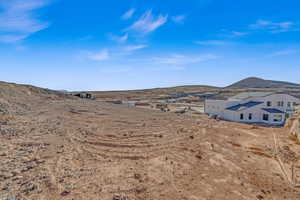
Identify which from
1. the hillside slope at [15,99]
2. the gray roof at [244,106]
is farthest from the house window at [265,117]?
the hillside slope at [15,99]

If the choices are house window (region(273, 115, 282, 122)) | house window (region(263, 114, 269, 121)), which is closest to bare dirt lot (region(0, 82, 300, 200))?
house window (region(263, 114, 269, 121))

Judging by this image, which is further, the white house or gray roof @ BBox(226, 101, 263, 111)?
gray roof @ BBox(226, 101, 263, 111)

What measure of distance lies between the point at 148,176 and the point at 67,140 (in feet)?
13.2

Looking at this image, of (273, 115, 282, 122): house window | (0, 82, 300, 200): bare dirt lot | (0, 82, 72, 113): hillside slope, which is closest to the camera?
(0, 82, 300, 200): bare dirt lot

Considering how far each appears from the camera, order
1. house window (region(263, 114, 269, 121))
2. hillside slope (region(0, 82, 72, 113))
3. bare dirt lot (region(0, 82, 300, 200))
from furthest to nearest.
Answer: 1. house window (region(263, 114, 269, 121))
2. hillside slope (region(0, 82, 72, 113))
3. bare dirt lot (region(0, 82, 300, 200))

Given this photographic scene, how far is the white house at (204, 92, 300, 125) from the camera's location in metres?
29.3

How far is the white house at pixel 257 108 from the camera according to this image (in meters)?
29.3

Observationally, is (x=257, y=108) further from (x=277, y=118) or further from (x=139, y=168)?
(x=139, y=168)

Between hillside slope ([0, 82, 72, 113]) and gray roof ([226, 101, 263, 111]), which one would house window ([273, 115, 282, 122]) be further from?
hillside slope ([0, 82, 72, 113])

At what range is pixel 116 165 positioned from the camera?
530cm

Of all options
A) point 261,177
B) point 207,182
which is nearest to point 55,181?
point 207,182

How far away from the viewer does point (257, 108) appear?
97.4 ft

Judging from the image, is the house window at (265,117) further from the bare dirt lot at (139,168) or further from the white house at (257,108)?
the bare dirt lot at (139,168)

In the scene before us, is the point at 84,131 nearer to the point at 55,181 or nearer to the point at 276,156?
the point at 55,181
